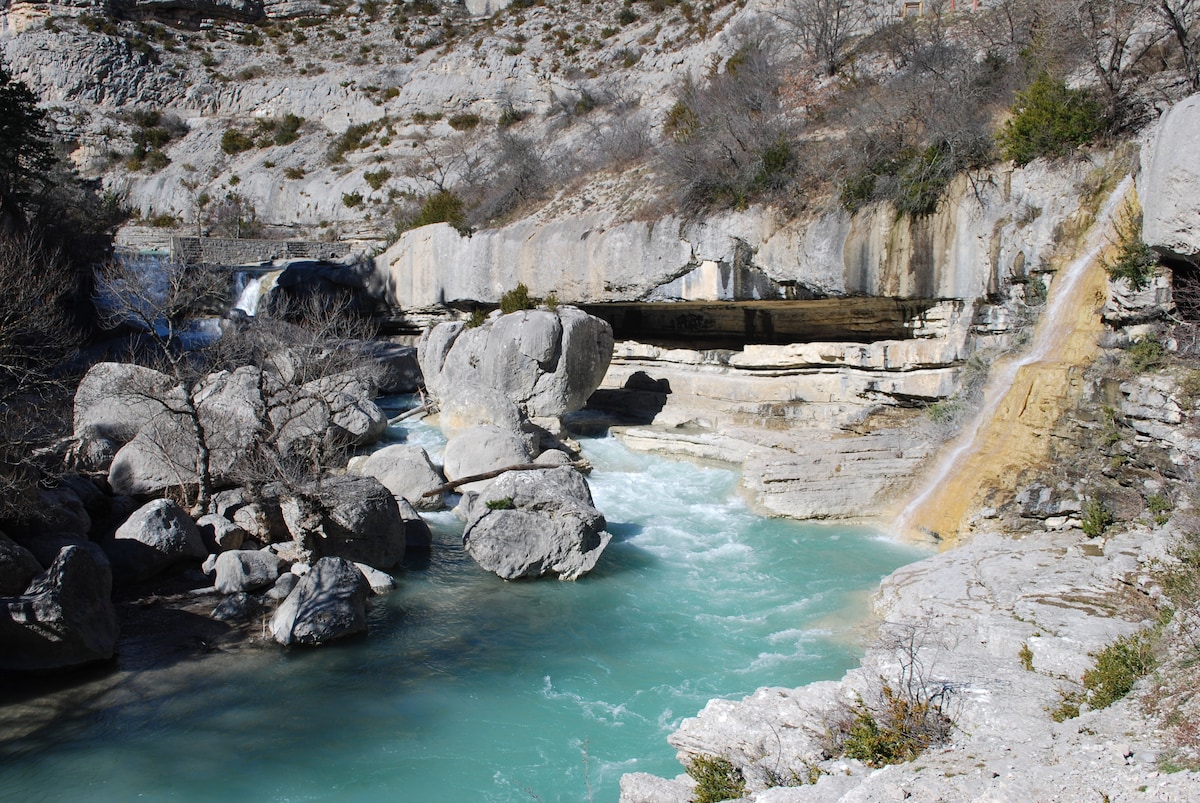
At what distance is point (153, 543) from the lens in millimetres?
9594

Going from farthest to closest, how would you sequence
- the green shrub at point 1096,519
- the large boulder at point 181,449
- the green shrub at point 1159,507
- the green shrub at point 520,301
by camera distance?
the green shrub at point 520,301, the large boulder at point 181,449, the green shrub at point 1096,519, the green shrub at point 1159,507

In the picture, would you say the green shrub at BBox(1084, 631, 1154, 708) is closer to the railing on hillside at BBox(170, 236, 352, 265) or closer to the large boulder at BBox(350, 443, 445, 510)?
the large boulder at BBox(350, 443, 445, 510)

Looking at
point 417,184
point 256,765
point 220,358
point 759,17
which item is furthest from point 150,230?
point 256,765

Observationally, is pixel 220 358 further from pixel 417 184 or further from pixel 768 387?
pixel 417 184

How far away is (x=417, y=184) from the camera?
1241 inches

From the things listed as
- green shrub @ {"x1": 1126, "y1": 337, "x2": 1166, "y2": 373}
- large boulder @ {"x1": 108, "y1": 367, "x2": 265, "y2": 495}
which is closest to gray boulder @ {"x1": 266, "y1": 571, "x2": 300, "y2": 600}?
large boulder @ {"x1": 108, "y1": 367, "x2": 265, "y2": 495}

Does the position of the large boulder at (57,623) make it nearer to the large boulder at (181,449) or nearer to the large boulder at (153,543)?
the large boulder at (153,543)

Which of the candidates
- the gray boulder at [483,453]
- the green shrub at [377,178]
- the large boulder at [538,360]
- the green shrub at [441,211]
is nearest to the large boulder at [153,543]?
the gray boulder at [483,453]

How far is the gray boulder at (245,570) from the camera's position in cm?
930

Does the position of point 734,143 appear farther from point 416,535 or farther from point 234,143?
point 234,143

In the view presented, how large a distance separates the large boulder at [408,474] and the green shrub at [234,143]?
95.6ft

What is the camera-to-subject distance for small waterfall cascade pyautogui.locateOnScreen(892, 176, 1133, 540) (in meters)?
10.4

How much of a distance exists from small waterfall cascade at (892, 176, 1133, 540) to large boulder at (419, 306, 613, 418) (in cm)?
740

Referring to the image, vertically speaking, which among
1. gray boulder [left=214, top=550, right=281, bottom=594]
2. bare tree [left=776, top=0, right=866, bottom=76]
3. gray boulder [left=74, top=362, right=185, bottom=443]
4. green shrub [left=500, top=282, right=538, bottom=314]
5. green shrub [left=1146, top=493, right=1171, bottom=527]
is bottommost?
gray boulder [left=214, top=550, right=281, bottom=594]
